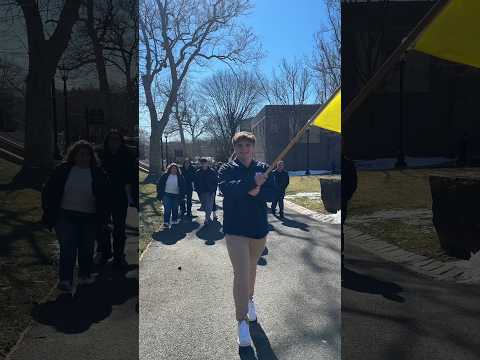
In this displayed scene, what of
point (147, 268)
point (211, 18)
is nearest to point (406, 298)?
point (147, 268)

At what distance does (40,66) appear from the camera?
6.61ft

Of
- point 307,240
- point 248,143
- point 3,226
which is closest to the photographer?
point 3,226

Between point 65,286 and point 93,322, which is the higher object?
point 65,286

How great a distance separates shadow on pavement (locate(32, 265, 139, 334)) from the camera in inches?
79.4

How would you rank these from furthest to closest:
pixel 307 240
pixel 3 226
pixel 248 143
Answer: pixel 307 240, pixel 248 143, pixel 3 226

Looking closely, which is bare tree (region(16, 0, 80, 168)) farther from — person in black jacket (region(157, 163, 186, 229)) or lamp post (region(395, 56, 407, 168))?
lamp post (region(395, 56, 407, 168))

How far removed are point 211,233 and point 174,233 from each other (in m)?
0.22

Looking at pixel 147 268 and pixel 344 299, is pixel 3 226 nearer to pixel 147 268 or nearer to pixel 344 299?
pixel 147 268

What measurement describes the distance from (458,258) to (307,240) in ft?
2.75

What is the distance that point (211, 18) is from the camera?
7.09 ft

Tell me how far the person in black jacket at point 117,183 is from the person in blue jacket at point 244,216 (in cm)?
51

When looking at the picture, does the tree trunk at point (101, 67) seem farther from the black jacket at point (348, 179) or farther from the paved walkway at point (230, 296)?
the black jacket at point (348, 179)

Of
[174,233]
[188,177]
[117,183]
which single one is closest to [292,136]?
[188,177]

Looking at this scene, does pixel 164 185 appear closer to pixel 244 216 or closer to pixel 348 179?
pixel 244 216
